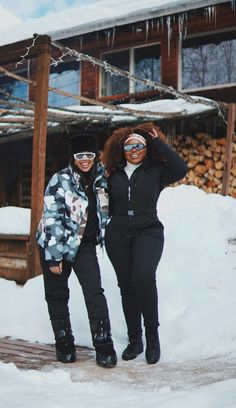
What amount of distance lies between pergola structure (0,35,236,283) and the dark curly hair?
1.66 m

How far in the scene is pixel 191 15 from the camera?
35.1ft

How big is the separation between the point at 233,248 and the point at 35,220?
223 centimetres

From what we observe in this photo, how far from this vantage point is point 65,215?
357 cm

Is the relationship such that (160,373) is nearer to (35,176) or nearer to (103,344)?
(103,344)

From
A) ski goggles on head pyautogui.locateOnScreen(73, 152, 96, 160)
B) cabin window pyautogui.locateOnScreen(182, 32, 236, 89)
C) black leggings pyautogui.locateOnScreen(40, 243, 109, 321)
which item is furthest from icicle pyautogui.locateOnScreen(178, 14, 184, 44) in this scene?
black leggings pyautogui.locateOnScreen(40, 243, 109, 321)

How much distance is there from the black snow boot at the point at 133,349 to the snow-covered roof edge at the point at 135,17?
27.4 feet

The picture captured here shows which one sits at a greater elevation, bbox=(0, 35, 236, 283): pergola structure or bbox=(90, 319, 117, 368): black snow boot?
bbox=(0, 35, 236, 283): pergola structure

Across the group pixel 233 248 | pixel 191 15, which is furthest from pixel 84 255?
pixel 191 15

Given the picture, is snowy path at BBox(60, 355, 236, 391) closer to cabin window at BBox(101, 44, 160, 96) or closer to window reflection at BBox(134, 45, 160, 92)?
cabin window at BBox(101, 44, 160, 96)

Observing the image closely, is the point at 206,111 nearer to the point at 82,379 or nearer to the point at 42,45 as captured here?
the point at 42,45

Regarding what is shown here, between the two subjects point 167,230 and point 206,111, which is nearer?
point 167,230

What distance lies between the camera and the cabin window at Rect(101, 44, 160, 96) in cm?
1153

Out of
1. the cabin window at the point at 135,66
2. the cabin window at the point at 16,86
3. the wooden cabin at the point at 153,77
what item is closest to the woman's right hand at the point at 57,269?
the wooden cabin at the point at 153,77

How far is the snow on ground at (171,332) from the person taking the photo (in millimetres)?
2525
